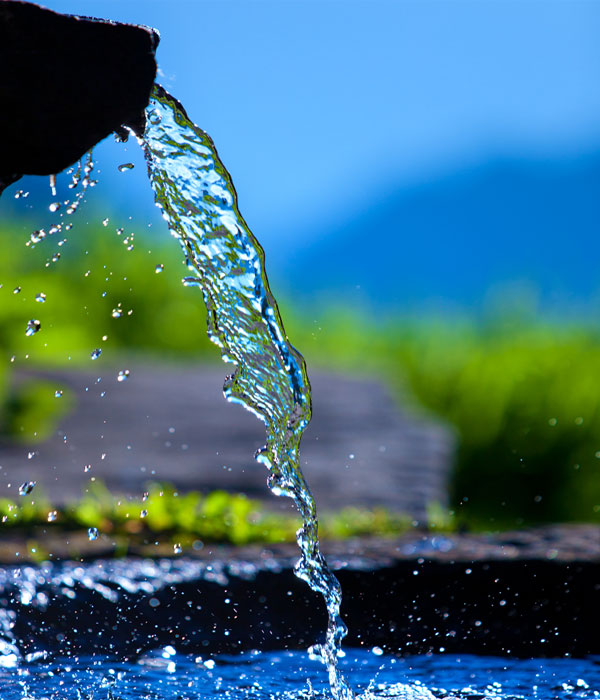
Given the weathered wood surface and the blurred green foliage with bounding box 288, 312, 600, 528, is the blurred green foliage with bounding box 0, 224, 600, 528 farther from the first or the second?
the weathered wood surface

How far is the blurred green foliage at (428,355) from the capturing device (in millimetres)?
5805

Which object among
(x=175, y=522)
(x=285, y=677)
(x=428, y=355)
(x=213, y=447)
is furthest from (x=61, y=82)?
(x=428, y=355)

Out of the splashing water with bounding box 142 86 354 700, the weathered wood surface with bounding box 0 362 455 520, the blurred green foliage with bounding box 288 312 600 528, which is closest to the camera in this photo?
the splashing water with bounding box 142 86 354 700

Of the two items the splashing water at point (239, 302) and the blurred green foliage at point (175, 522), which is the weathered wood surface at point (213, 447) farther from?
the splashing water at point (239, 302)

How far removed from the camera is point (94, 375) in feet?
23.1

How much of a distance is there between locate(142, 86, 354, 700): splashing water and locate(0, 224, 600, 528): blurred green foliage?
53cm

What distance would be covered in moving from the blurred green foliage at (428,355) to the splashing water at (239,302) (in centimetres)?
53

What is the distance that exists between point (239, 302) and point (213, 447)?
11.4 ft

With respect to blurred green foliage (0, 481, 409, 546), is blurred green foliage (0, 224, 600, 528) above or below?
above

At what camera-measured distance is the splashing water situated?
6.19ft

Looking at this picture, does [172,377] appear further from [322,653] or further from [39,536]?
[322,653]

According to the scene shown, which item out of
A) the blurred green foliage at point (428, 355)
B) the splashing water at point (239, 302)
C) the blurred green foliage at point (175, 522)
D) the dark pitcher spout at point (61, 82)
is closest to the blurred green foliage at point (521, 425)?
the blurred green foliage at point (428, 355)

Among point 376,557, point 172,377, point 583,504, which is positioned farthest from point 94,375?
point 376,557

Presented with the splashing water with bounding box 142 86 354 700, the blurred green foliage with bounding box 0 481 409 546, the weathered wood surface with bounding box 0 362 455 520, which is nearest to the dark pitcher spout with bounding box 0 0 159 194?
the splashing water with bounding box 142 86 354 700
